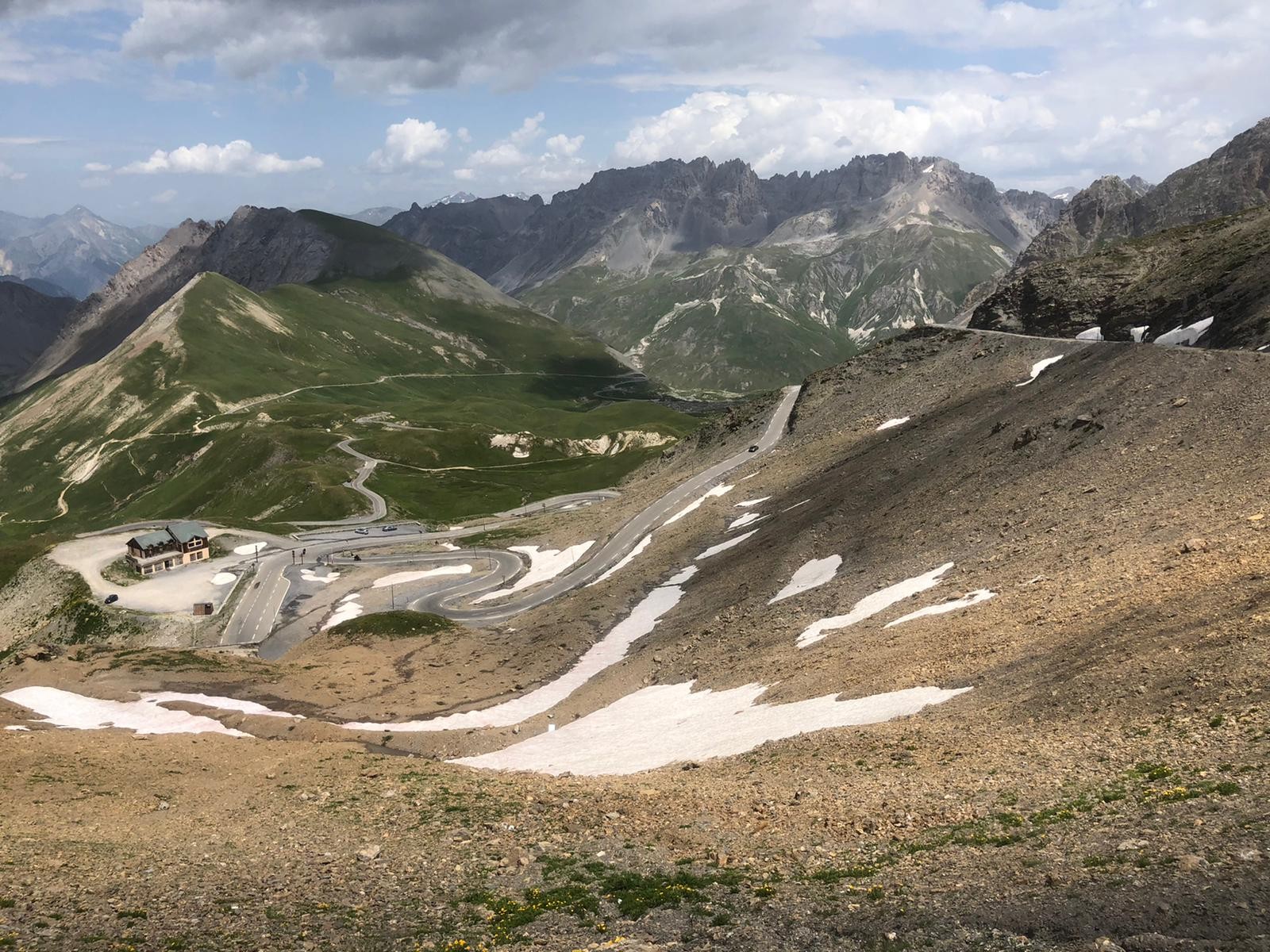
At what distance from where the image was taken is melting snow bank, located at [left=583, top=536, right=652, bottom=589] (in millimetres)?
89850

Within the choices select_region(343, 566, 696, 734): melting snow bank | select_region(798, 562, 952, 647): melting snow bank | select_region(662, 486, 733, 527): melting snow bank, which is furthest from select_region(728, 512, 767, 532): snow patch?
select_region(798, 562, 952, 647): melting snow bank

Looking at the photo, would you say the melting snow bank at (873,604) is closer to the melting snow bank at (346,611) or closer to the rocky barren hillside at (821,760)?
the rocky barren hillside at (821,760)

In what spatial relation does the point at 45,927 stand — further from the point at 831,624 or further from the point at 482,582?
the point at 482,582

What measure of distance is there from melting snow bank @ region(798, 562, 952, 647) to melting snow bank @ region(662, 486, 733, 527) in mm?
48684

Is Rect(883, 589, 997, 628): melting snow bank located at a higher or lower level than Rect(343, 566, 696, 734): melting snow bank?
higher

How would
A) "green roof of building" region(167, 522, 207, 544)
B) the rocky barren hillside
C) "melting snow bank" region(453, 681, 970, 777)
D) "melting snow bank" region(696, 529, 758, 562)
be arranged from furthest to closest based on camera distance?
"green roof of building" region(167, 522, 207, 544) < "melting snow bank" region(696, 529, 758, 562) < "melting snow bank" region(453, 681, 970, 777) < the rocky barren hillside

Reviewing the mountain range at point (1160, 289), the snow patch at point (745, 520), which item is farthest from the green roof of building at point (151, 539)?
the mountain range at point (1160, 289)

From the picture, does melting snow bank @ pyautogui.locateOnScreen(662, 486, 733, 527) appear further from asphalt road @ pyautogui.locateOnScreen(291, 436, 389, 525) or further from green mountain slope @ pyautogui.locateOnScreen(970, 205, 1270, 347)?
asphalt road @ pyautogui.locateOnScreen(291, 436, 389, 525)

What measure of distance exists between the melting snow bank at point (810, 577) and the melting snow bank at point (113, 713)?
3740 centimetres

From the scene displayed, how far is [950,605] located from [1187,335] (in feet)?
189

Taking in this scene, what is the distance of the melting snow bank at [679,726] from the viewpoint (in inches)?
1389

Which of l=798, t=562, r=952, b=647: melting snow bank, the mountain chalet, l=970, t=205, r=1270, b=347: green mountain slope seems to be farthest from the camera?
the mountain chalet

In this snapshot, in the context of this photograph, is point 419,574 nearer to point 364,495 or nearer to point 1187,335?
point 364,495

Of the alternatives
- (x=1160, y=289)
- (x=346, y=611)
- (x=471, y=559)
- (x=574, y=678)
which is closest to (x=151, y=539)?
(x=346, y=611)
